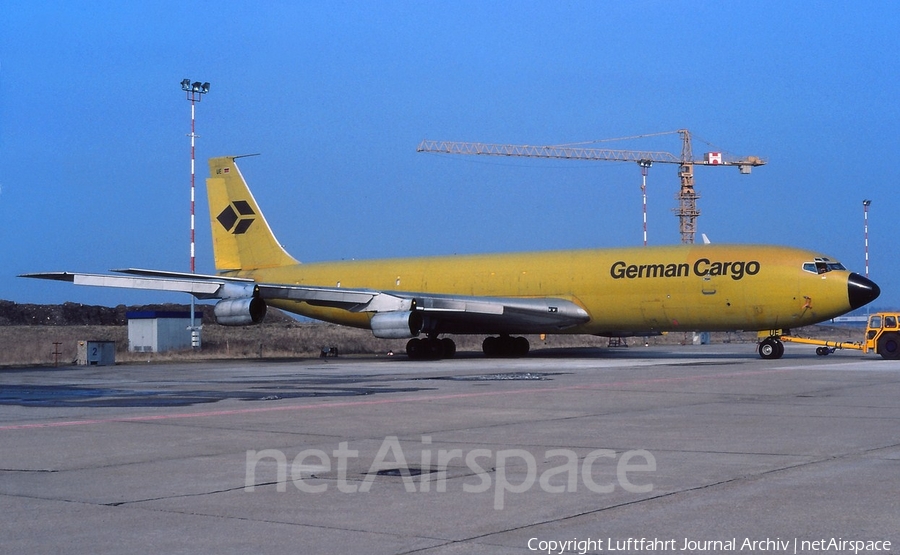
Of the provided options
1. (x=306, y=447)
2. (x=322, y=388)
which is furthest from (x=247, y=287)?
(x=306, y=447)

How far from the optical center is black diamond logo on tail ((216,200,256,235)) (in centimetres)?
4438

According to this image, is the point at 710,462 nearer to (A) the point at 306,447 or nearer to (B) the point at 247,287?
(A) the point at 306,447

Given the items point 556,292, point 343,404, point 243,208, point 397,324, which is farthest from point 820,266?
point 243,208

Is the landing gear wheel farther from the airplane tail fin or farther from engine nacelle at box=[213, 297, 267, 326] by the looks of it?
the airplane tail fin

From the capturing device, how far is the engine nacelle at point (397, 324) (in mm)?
34438

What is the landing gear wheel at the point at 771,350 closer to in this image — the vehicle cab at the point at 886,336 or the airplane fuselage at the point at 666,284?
the airplane fuselage at the point at 666,284

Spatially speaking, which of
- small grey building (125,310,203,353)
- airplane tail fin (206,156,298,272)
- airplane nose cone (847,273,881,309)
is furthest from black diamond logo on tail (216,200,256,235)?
airplane nose cone (847,273,881,309)

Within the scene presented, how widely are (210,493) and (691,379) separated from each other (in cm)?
1528

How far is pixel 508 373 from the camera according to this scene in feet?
82.9

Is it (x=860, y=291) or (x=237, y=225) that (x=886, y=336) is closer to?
(x=860, y=291)

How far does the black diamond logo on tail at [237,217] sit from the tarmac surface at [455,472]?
87.1ft

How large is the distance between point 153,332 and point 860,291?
95.2ft

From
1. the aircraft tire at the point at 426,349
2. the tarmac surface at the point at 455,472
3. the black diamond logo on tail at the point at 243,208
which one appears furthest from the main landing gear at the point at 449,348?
the tarmac surface at the point at 455,472

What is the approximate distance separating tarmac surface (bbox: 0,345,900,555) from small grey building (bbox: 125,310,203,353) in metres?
27.1
